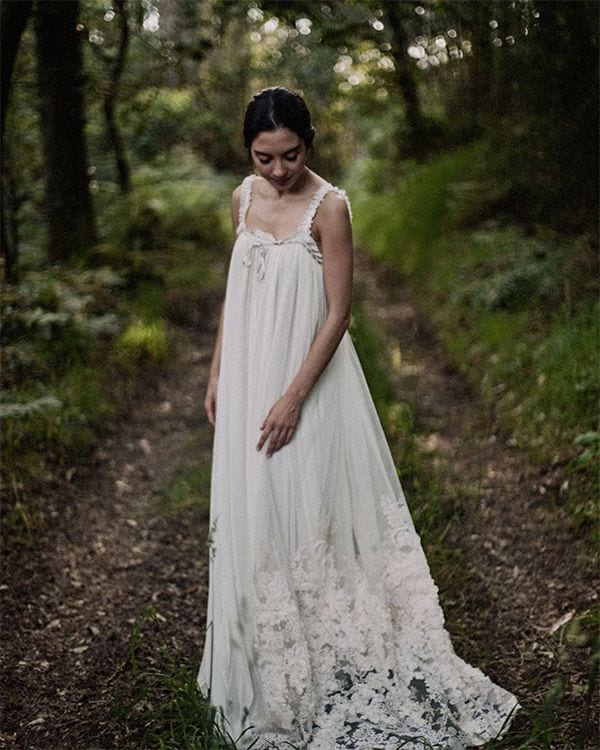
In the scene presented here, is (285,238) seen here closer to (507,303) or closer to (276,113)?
(276,113)

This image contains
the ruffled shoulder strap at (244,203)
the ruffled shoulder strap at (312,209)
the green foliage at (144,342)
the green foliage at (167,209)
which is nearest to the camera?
the ruffled shoulder strap at (312,209)

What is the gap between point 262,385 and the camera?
3.03 meters

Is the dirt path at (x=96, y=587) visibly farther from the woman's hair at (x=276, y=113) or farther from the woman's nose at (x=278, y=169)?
the woman's hair at (x=276, y=113)

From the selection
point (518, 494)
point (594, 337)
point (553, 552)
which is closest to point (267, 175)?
point (553, 552)

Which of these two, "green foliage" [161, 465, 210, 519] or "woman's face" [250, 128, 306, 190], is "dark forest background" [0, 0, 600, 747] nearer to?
"green foliage" [161, 465, 210, 519]

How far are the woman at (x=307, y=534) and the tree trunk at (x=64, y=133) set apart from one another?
4.81 metres

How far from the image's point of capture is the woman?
296cm

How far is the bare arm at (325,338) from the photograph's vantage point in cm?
295

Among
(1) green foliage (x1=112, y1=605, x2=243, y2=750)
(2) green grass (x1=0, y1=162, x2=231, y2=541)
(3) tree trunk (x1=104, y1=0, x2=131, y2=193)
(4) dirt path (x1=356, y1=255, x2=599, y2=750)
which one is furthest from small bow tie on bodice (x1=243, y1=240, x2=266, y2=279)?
(3) tree trunk (x1=104, y1=0, x2=131, y2=193)

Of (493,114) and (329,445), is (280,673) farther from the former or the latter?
(493,114)

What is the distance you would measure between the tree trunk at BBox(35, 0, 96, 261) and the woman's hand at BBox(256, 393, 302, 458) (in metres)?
5.07

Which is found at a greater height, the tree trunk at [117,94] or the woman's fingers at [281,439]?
the tree trunk at [117,94]

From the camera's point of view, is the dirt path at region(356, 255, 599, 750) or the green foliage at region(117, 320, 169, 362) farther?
the green foliage at region(117, 320, 169, 362)

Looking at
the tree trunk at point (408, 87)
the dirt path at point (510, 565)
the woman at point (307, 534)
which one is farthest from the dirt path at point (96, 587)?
the tree trunk at point (408, 87)
